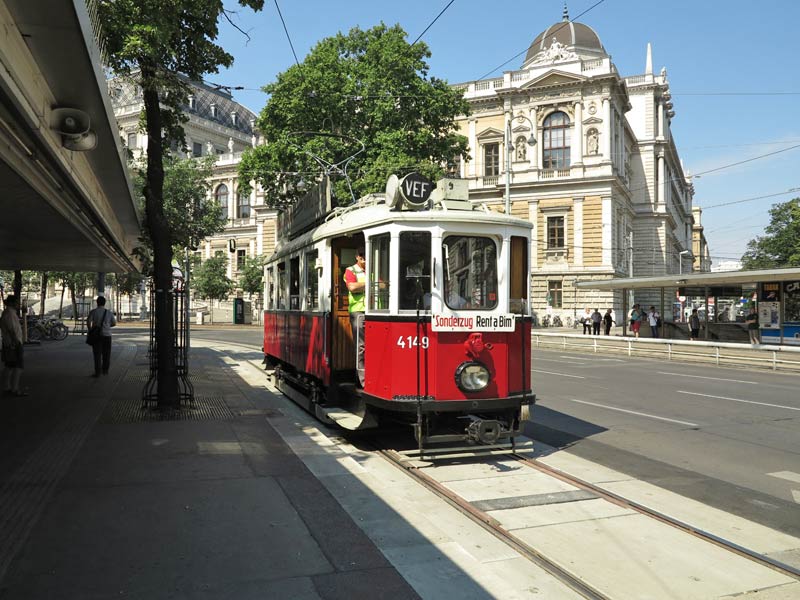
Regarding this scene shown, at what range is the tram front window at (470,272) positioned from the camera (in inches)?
290

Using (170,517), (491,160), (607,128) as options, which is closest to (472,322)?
(170,517)

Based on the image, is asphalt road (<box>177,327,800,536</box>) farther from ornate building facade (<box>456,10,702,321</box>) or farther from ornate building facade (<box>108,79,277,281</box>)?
ornate building facade (<box>108,79,277,281</box>)

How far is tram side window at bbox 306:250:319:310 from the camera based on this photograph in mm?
9703

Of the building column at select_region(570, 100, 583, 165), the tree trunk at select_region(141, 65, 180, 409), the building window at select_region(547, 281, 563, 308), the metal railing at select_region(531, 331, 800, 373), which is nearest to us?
the tree trunk at select_region(141, 65, 180, 409)

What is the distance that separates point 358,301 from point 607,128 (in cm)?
4588

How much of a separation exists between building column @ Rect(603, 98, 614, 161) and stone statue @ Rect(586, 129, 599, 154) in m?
0.75

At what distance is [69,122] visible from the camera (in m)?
7.47

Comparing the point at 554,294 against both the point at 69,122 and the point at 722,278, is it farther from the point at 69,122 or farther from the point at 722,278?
the point at 69,122

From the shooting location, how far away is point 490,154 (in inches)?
2154

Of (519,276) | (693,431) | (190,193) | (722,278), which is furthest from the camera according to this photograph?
(190,193)

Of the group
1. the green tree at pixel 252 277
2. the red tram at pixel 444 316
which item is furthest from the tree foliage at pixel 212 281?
the red tram at pixel 444 316

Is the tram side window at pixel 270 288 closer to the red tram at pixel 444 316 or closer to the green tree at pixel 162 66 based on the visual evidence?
the green tree at pixel 162 66

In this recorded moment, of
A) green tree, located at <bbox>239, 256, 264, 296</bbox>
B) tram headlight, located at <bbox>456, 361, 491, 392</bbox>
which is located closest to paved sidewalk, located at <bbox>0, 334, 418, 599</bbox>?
tram headlight, located at <bbox>456, 361, 491, 392</bbox>

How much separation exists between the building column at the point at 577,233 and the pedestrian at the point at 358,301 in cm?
4314
